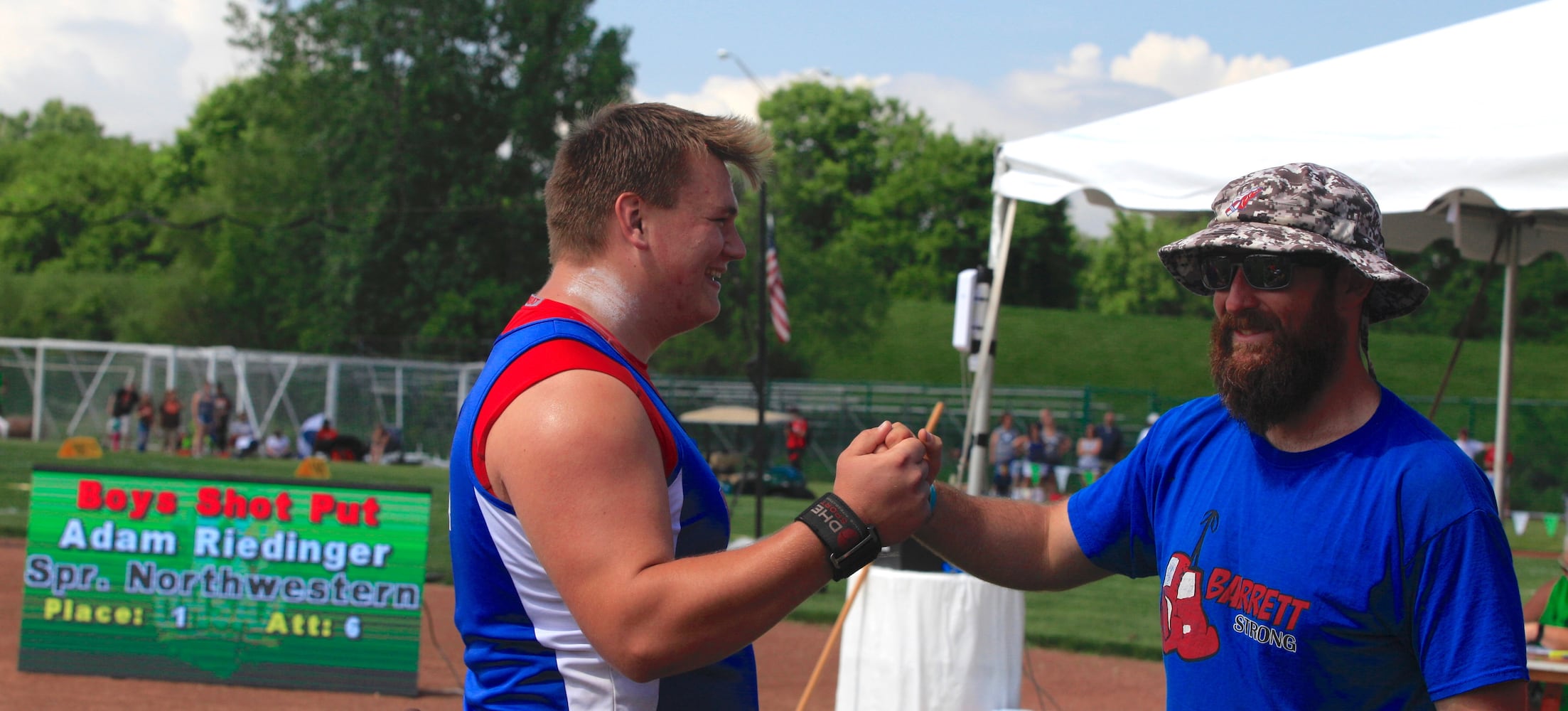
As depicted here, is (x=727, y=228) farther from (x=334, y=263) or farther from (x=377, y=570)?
(x=334, y=263)

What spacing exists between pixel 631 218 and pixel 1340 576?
1340 millimetres

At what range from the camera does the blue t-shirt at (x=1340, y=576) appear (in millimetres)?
1992

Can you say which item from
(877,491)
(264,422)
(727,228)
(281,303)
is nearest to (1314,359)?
(877,491)

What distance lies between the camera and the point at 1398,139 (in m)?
5.16

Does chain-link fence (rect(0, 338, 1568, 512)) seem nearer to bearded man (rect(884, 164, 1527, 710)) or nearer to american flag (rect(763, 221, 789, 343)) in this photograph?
american flag (rect(763, 221, 789, 343))

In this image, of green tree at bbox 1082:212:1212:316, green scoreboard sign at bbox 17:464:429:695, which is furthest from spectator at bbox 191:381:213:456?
green tree at bbox 1082:212:1212:316

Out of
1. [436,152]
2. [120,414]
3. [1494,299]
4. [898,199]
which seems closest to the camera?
[120,414]

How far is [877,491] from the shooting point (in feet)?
6.47

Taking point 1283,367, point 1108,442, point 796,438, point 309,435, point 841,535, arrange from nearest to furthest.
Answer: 1. point 841,535
2. point 1283,367
3. point 1108,442
4. point 796,438
5. point 309,435

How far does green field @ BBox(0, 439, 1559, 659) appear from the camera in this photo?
9578mm

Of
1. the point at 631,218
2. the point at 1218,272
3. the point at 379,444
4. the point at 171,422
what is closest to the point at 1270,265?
the point at 1218,272

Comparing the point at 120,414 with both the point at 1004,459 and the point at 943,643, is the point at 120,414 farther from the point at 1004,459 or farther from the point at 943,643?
the point at 943,643

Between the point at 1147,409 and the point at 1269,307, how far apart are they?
27854 millimetres

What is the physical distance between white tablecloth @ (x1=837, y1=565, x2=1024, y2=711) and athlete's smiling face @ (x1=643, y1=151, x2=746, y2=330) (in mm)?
3654
